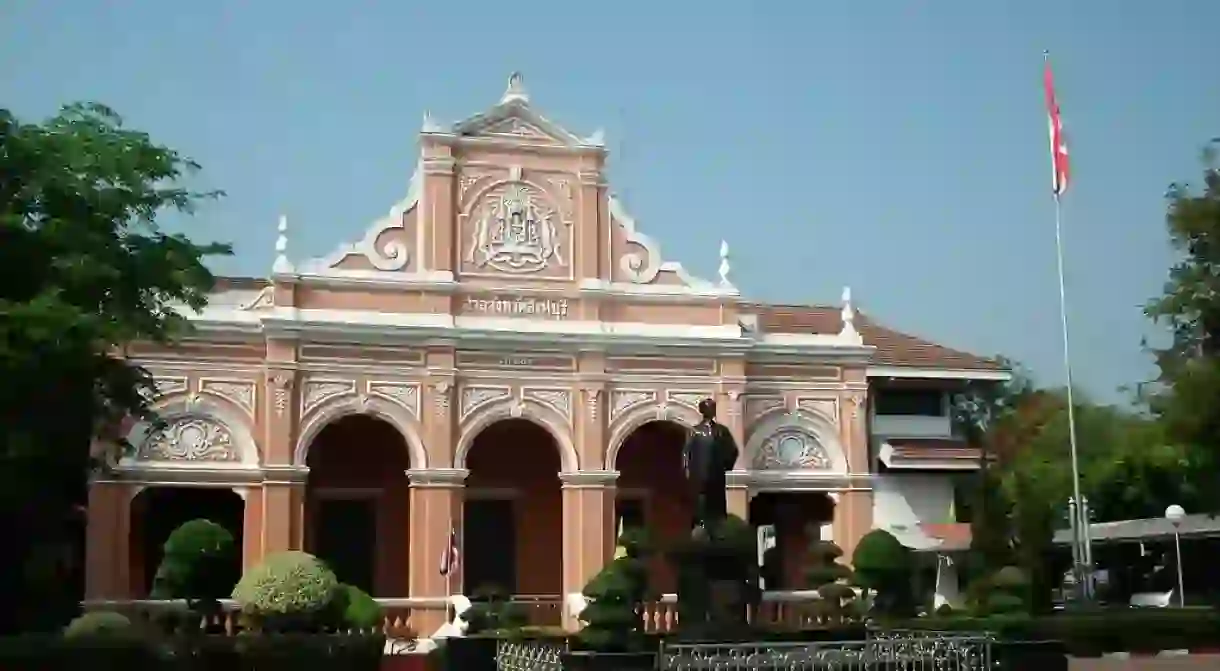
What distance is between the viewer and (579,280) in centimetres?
2847

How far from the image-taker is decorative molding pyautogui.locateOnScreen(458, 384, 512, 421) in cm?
2742

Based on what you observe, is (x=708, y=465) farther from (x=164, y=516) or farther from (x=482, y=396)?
(x=164, y=516)

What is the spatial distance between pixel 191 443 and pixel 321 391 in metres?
2.46

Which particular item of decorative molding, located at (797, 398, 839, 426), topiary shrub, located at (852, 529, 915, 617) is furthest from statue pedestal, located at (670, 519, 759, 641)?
decorative molding, located at (797, 398, 839, 426)

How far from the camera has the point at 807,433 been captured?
29672 millimetres

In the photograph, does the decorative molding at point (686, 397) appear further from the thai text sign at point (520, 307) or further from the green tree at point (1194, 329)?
the green tree at point (1194, 329)

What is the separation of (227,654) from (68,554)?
6439 millimetres

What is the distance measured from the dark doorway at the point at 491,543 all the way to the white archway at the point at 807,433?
524cm

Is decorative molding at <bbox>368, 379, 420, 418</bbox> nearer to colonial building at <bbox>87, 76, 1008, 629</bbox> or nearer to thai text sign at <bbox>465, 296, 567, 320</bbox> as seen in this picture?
colonial building at <bbox>87, 76, 1008, 629</bbox>

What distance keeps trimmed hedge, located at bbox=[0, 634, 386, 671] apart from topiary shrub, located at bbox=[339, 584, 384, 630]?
9.38 feet

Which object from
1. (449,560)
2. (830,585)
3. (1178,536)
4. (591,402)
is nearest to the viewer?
(830,585)

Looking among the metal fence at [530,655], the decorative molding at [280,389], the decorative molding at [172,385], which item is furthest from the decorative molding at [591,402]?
the metal fence at [530,655]

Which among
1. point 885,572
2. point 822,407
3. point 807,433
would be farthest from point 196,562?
point 822,407

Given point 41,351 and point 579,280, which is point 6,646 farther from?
point 579,280
